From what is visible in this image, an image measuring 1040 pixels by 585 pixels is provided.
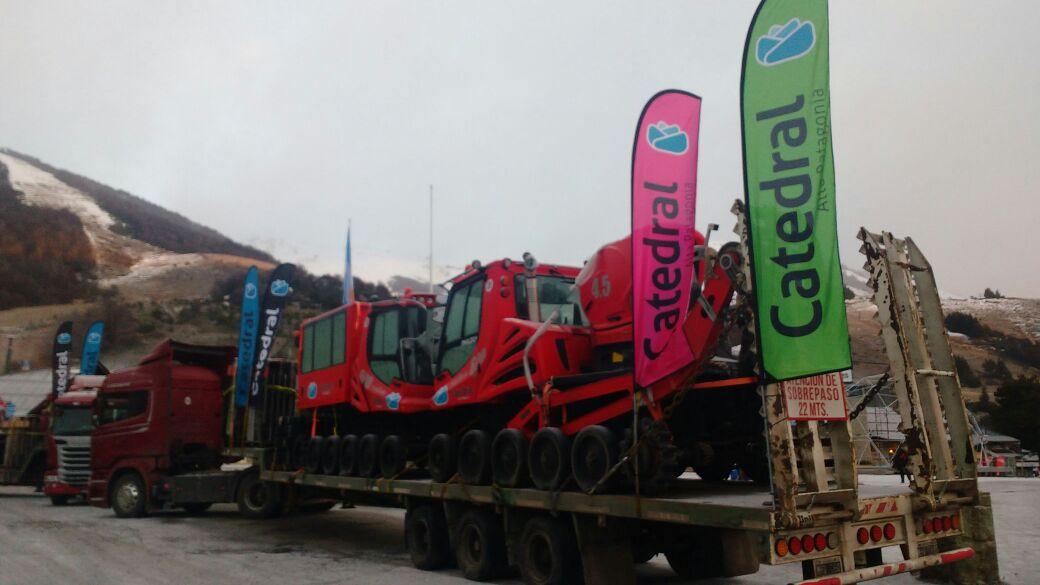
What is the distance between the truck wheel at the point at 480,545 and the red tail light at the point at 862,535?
14.1ft

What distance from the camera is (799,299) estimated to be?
17.9 feet

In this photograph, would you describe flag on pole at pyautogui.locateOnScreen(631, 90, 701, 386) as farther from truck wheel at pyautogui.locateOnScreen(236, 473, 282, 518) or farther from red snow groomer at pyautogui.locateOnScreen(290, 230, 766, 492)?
truck wheel at pyautogui.locateOnScreen(236, 473, 282, 518)

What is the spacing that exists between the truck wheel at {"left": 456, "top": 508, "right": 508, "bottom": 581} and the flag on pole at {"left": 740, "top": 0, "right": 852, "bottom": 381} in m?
4.67

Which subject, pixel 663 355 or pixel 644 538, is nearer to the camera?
pixel 663 355

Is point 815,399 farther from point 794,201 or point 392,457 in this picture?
point 392,457

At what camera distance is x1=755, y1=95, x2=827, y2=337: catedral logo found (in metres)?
5.43

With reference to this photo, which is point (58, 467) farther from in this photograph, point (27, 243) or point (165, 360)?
point (27, 243)

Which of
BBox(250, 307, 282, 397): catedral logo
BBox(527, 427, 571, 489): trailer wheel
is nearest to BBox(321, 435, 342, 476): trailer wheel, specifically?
→ BBox(250, 307, 282, 397): catedral logo

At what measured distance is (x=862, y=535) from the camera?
5945 millimetres

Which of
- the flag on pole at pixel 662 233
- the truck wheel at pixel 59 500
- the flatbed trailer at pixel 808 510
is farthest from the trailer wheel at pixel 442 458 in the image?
the truck wheel at pixel 59 500

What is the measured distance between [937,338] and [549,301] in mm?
4232

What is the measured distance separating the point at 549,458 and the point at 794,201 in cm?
374

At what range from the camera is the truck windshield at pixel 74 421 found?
1941 centimetres

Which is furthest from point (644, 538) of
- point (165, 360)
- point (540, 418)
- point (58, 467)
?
point (58, 467)
